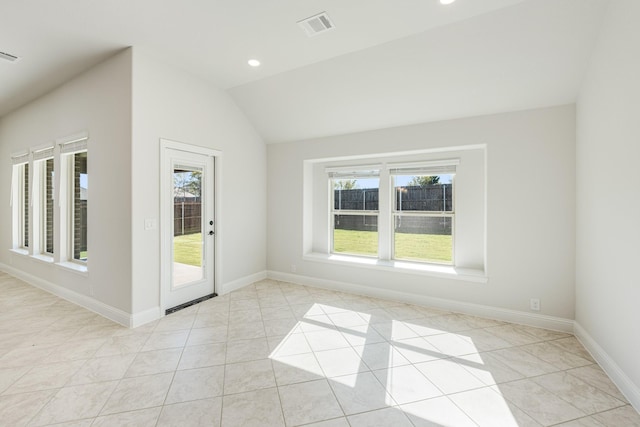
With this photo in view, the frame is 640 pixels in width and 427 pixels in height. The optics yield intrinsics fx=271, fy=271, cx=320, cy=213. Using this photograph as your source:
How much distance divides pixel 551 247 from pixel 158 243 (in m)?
4.53

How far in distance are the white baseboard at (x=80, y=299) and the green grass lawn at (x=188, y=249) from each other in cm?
83

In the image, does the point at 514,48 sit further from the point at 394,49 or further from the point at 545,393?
the point at 545,393

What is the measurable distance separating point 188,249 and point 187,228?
300 mm

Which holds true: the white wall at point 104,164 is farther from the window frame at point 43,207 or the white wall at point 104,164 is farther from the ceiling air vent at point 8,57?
the window frame at point 43,207

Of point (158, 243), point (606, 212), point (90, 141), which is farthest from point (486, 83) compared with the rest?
point (90, 141)

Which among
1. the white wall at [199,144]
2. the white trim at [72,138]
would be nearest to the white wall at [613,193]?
the white wall at [199,144]

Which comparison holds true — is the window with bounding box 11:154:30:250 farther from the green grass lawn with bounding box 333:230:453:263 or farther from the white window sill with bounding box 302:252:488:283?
the green grass lawn with bounding box 333:230:453:263

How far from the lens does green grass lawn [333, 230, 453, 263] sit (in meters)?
3.97

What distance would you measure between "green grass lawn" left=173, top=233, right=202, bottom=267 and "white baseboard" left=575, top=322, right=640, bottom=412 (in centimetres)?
447

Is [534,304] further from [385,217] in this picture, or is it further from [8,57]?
Answer: [8,57]

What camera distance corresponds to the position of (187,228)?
12.4 feet

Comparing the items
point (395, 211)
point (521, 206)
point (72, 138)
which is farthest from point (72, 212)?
point (521, 206)

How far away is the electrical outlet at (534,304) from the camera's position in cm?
307

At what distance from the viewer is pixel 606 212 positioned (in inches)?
89.3
